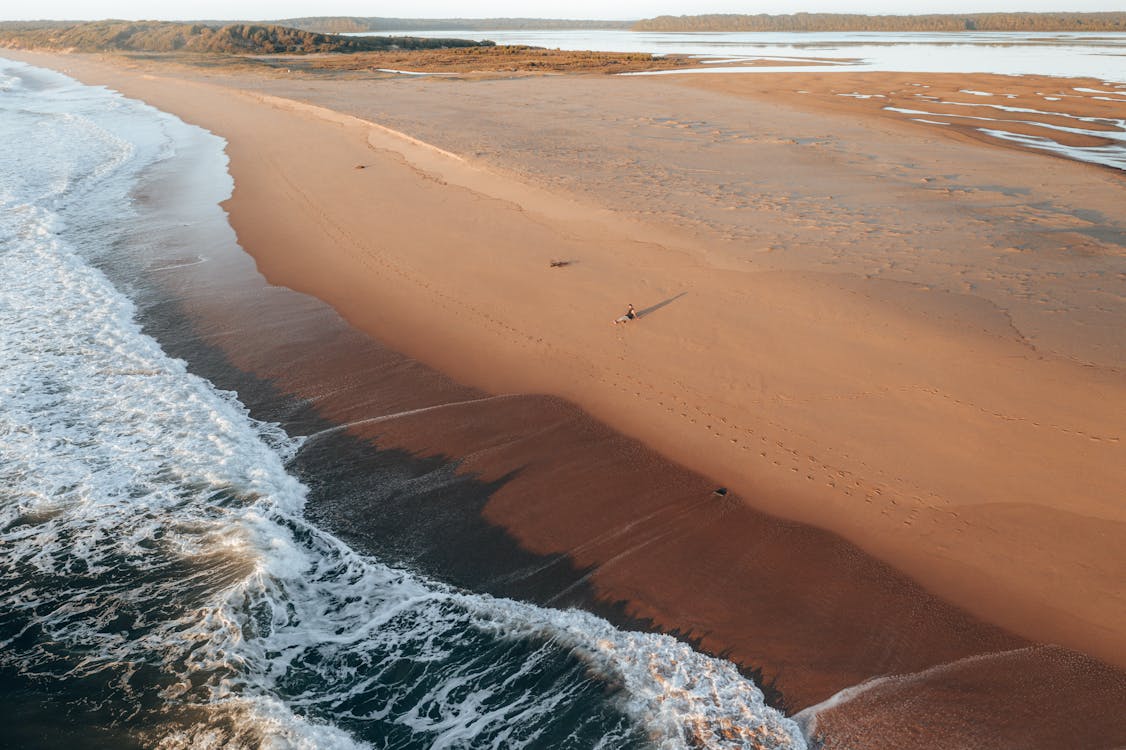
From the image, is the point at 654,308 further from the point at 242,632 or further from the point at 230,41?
the point at 230,41

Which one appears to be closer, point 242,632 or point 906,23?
point 242,632

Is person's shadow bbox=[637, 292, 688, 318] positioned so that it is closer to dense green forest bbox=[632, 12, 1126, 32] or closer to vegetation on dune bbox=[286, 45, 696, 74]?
vegetation on dune bbox=[286, 45, 696, 74]

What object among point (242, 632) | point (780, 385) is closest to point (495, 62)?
point (780, 385)

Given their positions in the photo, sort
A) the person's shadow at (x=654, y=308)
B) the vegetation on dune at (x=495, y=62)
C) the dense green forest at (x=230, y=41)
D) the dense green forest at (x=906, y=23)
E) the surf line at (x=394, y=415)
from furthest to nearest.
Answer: the dense green forest at (x=906, y=23) → the dense green forest at (x=230, y=41) → the vegetation on dune at (x=495, y=62) → the person's shadow at (x=654, y=308) → the surf line at (x=394, y=415)

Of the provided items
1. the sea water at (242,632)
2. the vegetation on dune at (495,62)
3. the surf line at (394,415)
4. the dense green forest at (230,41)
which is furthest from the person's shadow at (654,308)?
the dense green forest at (230,41)

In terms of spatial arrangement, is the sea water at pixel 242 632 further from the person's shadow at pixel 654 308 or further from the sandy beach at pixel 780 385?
the person's shadow at pixel 654 308

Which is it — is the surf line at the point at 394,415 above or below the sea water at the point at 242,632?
above

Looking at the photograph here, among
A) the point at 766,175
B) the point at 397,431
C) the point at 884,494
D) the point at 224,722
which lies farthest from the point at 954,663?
the point at 766,175
